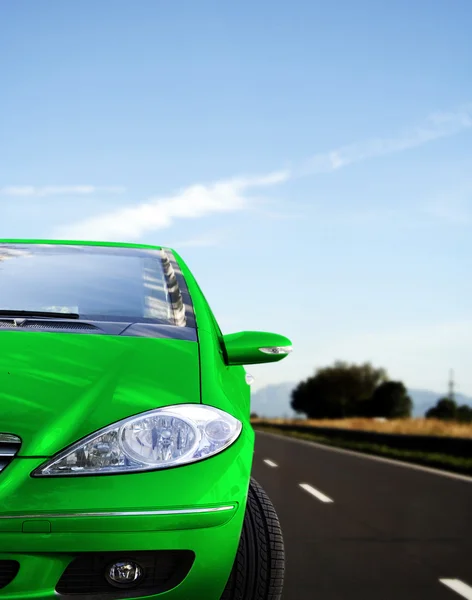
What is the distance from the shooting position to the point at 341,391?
117 m

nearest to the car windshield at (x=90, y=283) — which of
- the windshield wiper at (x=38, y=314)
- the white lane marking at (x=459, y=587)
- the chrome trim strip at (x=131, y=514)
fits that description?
the windshield wiper at (x=38, y=314)

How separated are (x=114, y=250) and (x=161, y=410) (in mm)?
1786

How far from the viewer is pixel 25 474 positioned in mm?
2215

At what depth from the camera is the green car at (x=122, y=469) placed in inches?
86.0

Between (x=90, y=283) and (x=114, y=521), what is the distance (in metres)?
1.51

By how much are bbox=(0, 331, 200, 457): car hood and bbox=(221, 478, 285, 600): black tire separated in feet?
2.03

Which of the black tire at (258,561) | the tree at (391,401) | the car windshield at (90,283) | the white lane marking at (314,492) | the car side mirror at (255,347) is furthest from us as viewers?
the tree at (391,401)

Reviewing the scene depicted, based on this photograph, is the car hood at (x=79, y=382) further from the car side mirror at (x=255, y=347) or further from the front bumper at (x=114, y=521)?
the car side mirror at (x=255, y=347)

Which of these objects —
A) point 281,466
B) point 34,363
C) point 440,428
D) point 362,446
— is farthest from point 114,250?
point 440,428

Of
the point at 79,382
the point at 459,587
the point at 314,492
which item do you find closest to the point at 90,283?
the point at 79,382

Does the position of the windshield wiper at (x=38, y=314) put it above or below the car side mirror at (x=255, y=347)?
above

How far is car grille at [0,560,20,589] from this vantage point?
2.18 meters

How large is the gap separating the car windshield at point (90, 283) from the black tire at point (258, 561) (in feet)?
2.44

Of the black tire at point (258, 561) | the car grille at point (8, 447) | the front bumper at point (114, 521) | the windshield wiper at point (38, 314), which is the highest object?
the windshield wiper at point (38, 314)
